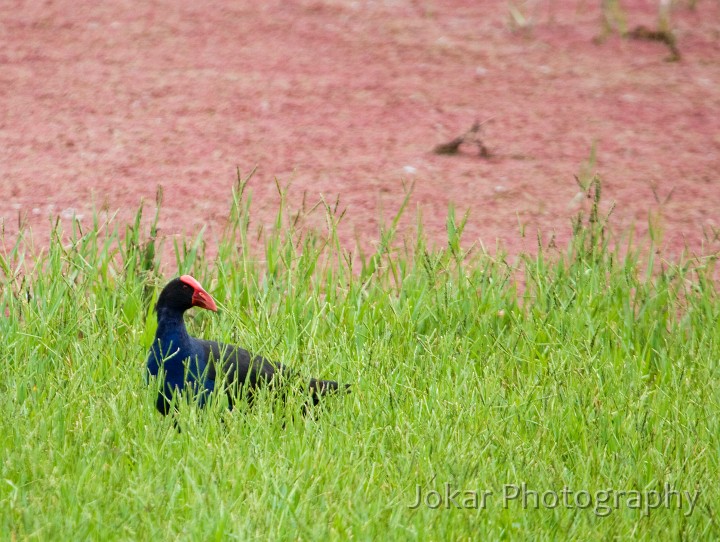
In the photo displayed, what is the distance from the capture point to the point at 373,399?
3842mm

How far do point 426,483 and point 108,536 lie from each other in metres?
0.96

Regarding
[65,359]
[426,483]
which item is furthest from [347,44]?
[426,483]

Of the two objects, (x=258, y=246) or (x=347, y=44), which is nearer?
(x=258, y=246)

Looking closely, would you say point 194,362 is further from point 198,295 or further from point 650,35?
point 650,35

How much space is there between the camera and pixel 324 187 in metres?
5.83

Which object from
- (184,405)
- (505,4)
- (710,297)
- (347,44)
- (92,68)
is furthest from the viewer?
(505,4)

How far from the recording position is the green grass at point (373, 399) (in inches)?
122

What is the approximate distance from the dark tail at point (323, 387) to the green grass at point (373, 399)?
0.15ft

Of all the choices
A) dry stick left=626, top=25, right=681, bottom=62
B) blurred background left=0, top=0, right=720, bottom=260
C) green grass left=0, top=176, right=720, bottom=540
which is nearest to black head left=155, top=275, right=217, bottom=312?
green grass left=0, top=176, right=720, bottom=540

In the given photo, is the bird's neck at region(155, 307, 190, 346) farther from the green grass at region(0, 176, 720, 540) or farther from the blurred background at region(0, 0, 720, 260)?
the blurred background at region(0, 0, 720, 260)

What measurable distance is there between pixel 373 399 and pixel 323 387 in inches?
7.3

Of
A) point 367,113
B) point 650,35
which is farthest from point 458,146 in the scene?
point 650,35

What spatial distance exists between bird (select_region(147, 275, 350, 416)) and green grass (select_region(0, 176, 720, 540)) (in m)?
0.11

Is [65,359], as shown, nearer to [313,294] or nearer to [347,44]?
[313,294]
